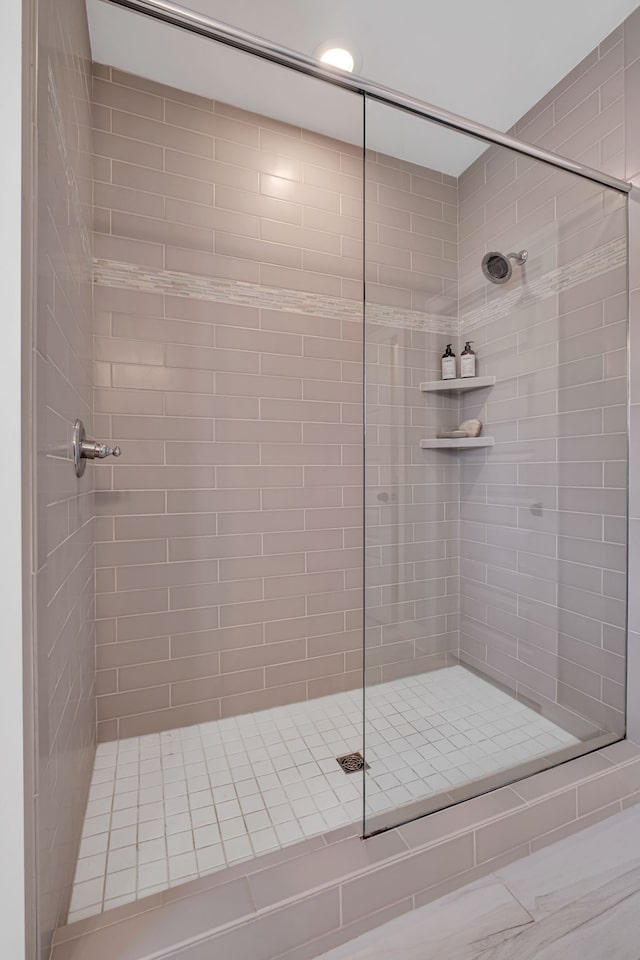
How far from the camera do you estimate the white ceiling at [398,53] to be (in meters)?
1.42

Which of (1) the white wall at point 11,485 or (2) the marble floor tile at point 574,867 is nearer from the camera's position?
(1) the white wall at point 11,485

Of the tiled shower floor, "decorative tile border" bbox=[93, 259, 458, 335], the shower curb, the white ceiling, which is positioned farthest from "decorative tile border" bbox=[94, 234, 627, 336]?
the shower curb

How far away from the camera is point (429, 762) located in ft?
4.00

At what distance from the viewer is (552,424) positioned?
1446 mm

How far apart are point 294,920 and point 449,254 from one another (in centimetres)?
163

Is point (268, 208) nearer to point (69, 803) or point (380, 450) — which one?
point (380, 450)

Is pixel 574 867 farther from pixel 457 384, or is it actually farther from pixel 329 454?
pixel 329 454

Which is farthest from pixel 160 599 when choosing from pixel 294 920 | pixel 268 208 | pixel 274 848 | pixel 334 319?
pixel 268 208

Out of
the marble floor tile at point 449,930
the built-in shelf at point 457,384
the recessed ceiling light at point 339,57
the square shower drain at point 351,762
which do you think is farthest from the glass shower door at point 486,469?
the recessed ceiling light at point 339,57

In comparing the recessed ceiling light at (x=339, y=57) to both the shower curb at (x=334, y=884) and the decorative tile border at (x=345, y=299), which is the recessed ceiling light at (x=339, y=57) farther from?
the shower curb at (x=334, y=884)

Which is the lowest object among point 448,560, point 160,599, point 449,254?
point 160,599

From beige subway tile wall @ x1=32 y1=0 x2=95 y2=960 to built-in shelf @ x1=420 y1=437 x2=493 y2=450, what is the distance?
2.92 feet

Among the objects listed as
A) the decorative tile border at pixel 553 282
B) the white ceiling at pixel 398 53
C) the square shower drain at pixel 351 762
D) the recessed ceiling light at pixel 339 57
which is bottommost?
the square shower drain at pixel 351 762

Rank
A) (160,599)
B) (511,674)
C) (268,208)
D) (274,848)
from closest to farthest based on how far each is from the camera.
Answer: (274,848) → (511,674) → (160,599) → (268,208)
